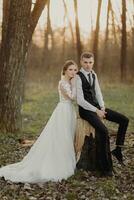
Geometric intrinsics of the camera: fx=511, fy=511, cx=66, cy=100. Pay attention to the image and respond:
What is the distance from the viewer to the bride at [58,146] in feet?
29.5

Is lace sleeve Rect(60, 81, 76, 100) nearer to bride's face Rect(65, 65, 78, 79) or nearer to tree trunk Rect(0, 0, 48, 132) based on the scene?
bride's face Rect(65, 65, 78, 79)

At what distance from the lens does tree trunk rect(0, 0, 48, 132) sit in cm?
1262

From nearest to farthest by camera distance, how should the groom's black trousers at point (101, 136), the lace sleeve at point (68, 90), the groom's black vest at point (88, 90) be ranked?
the groom's black trousers at point (101, 136), the groom's black vest at point (88, 90), the lace sleeve at point (68, 90)

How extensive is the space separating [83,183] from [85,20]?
1479 inches

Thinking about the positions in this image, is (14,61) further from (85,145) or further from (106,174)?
(106,174)

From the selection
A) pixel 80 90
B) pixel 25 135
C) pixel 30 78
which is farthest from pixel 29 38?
pixel 30 78

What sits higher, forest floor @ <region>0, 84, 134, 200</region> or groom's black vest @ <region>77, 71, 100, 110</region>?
groom's black vest @ <region>77, 71, 100, 110</region>

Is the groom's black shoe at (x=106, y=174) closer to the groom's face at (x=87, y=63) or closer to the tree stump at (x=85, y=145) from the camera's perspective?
the tree stump at (x=85, y=145)

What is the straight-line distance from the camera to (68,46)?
52406mm

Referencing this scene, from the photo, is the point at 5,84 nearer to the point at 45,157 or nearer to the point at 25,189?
the point at 45,157

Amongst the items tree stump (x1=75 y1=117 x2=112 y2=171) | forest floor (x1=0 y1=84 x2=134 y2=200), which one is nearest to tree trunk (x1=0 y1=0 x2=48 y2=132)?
forest floor (x1=0 y1=84 x2=134 y2=200)

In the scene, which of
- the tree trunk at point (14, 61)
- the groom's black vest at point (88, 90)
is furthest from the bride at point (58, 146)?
the tree trunk at point (14, 61)

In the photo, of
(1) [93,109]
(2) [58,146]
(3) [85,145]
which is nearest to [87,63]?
(1) [93,109]

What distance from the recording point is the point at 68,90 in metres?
9.23
